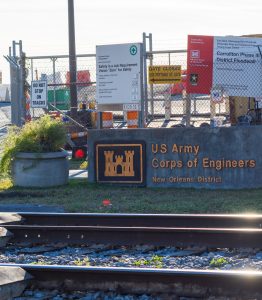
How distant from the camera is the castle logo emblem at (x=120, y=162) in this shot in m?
14.4

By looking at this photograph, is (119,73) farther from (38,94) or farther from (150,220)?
(150,220)

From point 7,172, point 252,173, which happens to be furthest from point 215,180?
point 7,172

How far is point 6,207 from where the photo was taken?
1226 centimetres

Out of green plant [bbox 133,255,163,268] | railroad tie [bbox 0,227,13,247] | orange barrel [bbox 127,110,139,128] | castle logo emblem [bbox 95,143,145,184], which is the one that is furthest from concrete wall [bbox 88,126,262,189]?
green plant [bbox 133,255,163,268]

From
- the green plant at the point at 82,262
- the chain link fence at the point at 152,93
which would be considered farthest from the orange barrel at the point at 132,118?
the green plant at the point at 82,262

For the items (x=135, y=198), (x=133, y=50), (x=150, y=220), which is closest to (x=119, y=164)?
(x=135, y=198)

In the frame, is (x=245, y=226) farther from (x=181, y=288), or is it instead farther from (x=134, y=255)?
(x=181, y=288)

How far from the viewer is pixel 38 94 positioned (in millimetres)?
17828

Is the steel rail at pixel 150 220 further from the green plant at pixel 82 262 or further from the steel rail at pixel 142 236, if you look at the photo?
the green plant at pixel 82 262

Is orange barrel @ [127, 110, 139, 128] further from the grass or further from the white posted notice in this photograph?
the grass

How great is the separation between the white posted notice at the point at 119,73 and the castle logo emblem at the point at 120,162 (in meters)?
1.45

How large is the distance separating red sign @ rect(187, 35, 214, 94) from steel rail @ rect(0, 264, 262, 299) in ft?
30.7

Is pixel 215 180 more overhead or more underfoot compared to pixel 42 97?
more underfoot

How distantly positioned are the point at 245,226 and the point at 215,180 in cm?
479
